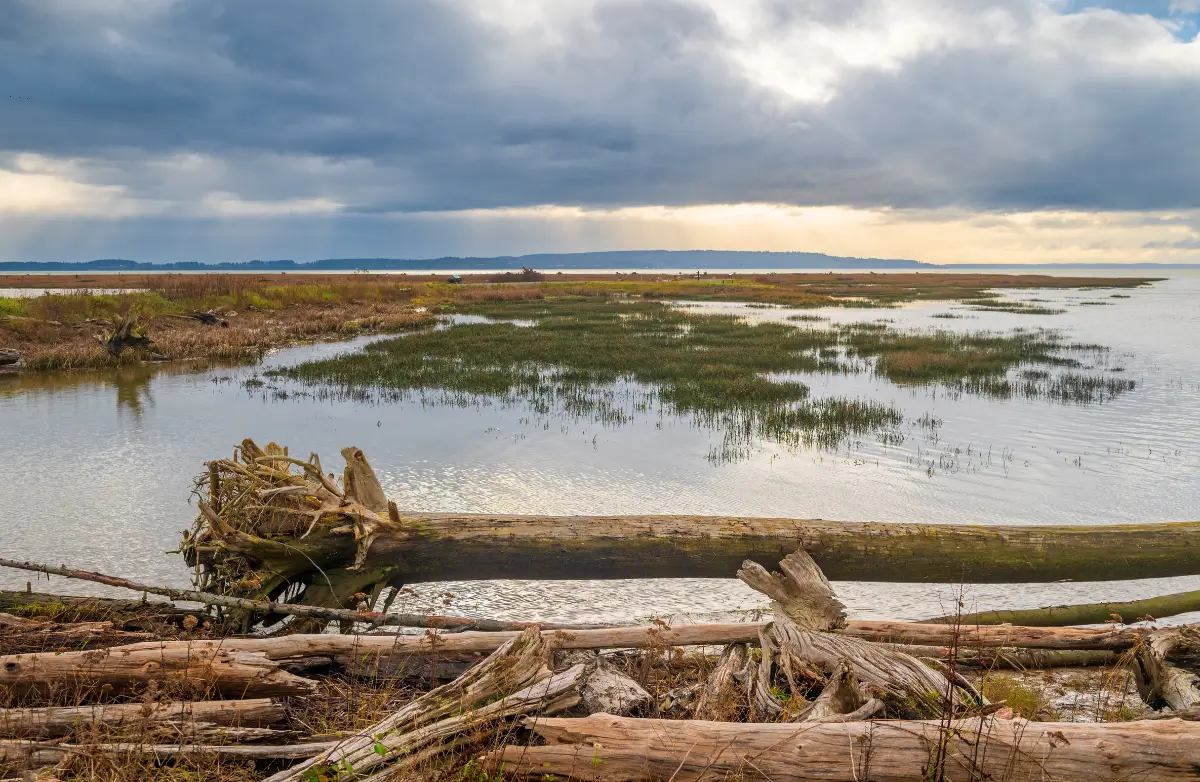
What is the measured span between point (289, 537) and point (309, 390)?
15461mm

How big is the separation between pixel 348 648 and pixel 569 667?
168cm

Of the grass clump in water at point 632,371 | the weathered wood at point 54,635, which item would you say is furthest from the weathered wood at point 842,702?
the grass clump in water at point 632,371


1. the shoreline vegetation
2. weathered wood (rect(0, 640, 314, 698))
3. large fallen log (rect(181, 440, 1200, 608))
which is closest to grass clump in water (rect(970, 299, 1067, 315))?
the shoreline vegetation

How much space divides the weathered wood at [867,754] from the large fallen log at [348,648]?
1.16m

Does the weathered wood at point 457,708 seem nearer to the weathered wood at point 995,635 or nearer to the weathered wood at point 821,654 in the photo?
the weathered wood at point 821,654

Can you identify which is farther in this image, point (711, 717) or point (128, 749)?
point (711, 717)

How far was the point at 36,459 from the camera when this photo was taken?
568 inches

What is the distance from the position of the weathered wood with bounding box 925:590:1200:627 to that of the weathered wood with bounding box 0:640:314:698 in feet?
19.2

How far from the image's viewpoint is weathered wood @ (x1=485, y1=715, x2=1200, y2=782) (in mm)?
3906

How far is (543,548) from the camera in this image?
26.6ft

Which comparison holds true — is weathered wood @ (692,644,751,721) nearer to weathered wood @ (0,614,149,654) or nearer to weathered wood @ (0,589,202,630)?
weathered wood @ (0,614,149,654)

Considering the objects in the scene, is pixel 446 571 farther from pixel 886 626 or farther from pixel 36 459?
pixel 36 459

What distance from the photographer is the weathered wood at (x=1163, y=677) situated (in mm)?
5230

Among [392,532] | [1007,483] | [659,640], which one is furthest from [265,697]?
[1007,483]
